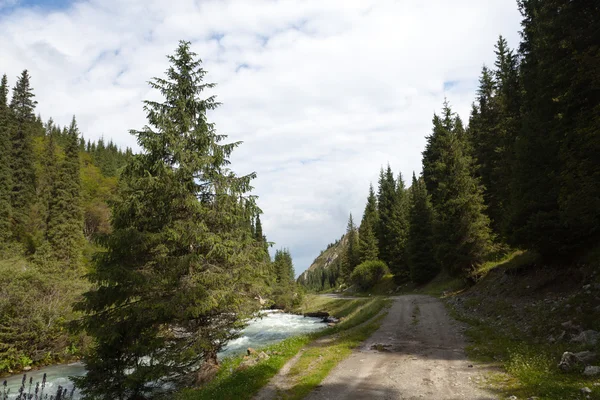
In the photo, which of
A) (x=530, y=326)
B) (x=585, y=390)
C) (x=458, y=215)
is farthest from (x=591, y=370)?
(x=458, y=215)

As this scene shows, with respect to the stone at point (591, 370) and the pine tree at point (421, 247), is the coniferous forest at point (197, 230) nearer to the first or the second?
the stone at point (591, 370)

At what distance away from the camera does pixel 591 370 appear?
344 inches

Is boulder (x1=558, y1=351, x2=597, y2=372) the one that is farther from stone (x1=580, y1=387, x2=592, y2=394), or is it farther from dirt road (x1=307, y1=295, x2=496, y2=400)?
dirt road (x1=307, y1=295, x2=496, y2=400)

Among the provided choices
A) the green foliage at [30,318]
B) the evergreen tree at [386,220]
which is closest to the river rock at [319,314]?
the evergreen tree at [386,220]

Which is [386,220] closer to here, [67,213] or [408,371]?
[67,213]

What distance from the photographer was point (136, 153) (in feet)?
50.7

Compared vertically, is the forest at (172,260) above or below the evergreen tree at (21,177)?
below

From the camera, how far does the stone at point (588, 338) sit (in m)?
10.8

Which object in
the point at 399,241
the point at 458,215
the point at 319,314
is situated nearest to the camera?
the point at 458,215

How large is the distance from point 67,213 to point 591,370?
177 feet

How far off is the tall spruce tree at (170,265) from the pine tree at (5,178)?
36214 millimetres

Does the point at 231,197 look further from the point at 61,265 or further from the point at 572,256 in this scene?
the point at 61,265

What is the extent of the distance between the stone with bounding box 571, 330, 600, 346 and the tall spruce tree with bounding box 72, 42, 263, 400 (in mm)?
11974

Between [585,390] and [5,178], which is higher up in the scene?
[5,178]
